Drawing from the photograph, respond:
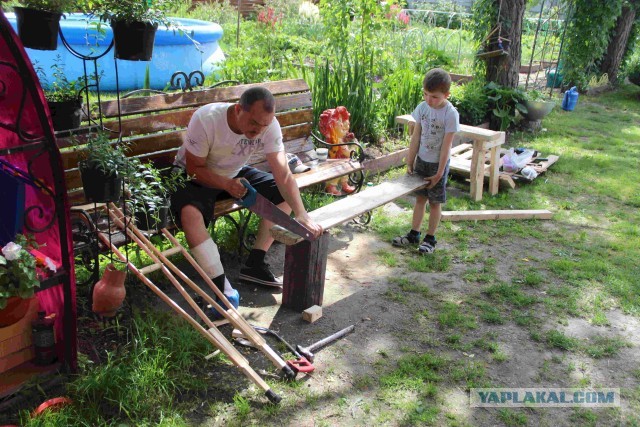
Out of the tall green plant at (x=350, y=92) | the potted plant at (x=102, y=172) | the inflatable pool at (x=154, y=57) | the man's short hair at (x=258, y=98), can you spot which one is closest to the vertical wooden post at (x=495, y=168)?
the tall green plant at (x=350, y=92)

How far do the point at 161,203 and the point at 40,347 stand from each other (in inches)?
39.8

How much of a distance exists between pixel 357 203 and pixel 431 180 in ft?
2.62

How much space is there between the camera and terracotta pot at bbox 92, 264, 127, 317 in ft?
10.4

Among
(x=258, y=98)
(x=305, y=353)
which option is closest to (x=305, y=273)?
(x=305, y=353)

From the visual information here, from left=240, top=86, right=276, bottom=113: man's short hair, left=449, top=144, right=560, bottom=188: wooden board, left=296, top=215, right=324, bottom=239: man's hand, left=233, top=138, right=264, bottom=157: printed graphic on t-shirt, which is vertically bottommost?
left=449, top=144, right=560, bottom=188: wooden board

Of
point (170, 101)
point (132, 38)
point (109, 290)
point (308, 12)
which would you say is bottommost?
point (109, 290)

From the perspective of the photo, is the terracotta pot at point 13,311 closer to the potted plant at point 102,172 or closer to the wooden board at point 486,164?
the potted plant at point 102,172

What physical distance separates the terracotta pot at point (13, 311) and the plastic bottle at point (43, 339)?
0.60 feet

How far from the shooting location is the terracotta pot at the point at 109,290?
316cm

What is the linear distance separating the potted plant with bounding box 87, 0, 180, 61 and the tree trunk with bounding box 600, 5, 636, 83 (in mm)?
12313

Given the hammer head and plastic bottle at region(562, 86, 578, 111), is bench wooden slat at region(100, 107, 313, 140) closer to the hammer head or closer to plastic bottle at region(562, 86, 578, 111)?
the hammer head

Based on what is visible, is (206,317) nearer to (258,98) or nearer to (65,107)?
(258,98)

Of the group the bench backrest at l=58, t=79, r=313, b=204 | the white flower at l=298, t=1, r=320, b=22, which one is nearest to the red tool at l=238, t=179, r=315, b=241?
the bench backrest at l=58, t=79, r=313, b=204

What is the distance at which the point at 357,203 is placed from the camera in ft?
15.5
